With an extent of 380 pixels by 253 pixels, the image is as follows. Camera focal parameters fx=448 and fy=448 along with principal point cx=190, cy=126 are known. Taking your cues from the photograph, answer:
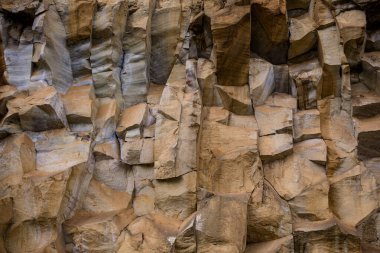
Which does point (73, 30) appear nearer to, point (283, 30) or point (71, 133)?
point (71, 133)

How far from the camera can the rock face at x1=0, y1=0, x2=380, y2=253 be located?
38.5ft

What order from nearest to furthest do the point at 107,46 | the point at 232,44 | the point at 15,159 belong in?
the point at 15,159
the point at 232,44
the point at 107,46

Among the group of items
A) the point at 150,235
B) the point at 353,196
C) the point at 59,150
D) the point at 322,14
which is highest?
the point at 322,14

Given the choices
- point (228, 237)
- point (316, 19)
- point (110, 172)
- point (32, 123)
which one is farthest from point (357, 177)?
point (32, 123)

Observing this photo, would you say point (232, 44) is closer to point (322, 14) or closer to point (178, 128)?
point (178, 128)

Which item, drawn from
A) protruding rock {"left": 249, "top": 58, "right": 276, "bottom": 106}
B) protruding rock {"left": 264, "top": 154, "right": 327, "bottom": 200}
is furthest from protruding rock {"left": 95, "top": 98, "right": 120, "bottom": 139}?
protruding rock {"left": 264, "top": 154, "right": 327, "bottom": 200}

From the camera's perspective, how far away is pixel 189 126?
12.9m

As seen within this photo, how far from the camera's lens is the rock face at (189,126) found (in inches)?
462

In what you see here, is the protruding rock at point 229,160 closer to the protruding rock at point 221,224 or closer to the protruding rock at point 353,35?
the protruding rock at point 221,224

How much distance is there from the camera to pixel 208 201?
11445 millimetres

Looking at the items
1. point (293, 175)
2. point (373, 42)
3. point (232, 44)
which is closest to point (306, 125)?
point (293, 175)

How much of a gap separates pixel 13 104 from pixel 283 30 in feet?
29.6

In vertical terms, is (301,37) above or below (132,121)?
above

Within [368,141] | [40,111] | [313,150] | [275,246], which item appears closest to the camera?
[275,246]
